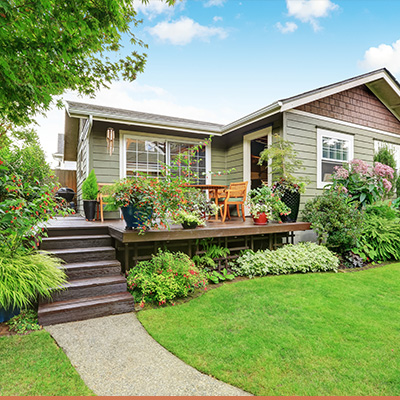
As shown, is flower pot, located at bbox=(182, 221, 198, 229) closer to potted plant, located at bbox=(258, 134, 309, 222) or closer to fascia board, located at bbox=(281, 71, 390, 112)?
potted plant, located at bbox=(258, 134, 309, 222)

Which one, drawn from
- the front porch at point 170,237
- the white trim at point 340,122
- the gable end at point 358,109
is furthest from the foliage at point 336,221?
the gable end at point 358,109

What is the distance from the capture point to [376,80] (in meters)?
7.30

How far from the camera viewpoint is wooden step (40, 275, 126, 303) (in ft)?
9.71

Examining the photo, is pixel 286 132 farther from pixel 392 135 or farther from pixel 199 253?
pixel 392 135

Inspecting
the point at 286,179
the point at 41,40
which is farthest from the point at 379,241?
the point at 41,40

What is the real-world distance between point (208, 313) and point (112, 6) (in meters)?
3.67

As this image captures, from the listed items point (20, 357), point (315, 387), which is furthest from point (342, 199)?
point (20, 357)

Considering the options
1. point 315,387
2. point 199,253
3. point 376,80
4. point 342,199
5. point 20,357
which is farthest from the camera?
point 376,80

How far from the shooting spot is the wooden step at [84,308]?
2694mm

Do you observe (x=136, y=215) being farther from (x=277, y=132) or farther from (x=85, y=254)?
(x=277, y=132)

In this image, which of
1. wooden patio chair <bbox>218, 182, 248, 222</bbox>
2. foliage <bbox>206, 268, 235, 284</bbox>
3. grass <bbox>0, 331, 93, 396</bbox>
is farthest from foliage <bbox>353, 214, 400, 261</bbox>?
grass <bbox>0, 331, 93, 396</bbox>

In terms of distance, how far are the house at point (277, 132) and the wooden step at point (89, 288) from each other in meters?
3.60

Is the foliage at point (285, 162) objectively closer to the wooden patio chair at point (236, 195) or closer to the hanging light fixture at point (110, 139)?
the wooden patio chair at point (236, 195)

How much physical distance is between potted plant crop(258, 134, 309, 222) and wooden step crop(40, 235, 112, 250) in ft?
11.4
